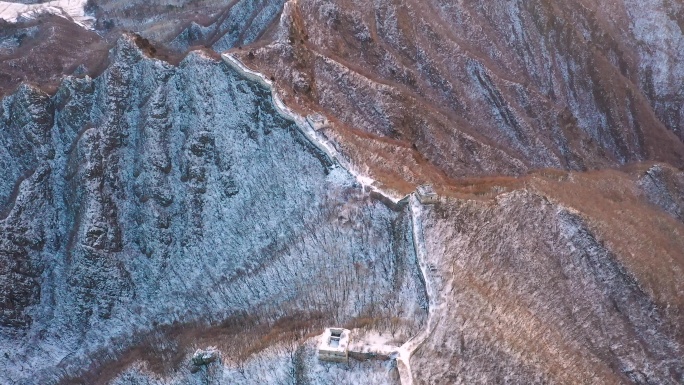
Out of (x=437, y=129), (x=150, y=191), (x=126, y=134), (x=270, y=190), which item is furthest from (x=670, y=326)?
(x=126, y=134)

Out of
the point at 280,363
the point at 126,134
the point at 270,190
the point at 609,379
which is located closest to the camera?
the point at 280,363

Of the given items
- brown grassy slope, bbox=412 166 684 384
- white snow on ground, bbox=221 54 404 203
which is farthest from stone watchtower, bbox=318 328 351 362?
white snow on ground, bbox=221 54 404 203

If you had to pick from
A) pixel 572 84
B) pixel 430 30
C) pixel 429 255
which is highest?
pixel 430 30

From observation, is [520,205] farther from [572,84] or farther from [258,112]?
[572,84]

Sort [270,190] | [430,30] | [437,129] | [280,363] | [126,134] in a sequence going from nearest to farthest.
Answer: [280,363]
[270,190]
[126,134]
[437,129]
[430,30]

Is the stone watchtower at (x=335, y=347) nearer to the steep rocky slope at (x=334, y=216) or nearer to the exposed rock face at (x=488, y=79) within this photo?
the steep rocky slope at (x=334, y=216)
